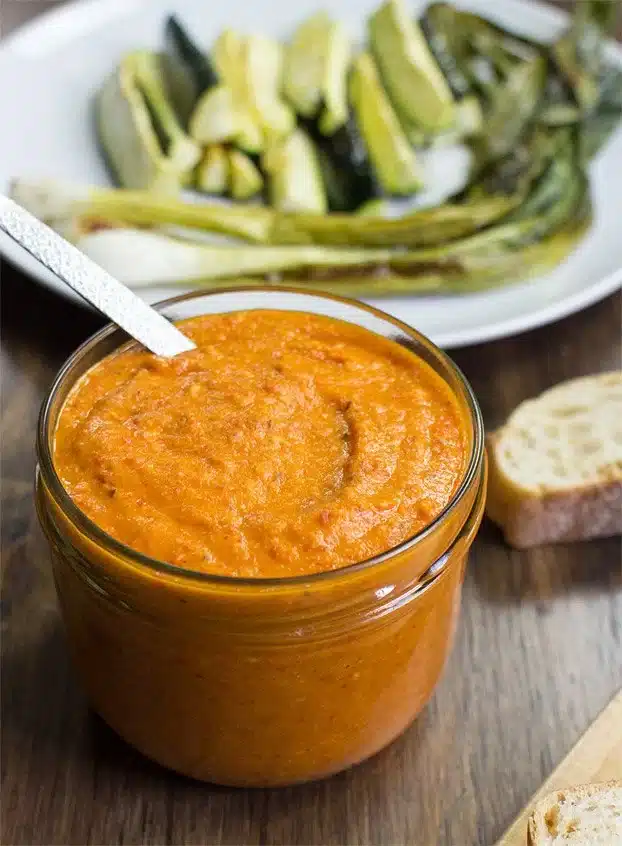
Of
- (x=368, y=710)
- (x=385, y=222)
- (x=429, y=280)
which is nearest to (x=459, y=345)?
(x=429, y=280)

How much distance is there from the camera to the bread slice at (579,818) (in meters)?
1.43

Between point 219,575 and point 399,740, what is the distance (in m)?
0.57

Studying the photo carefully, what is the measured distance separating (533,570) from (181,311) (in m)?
0.77

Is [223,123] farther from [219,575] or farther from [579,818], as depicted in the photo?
[579,818]

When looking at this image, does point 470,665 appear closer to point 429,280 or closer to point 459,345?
point 459,345

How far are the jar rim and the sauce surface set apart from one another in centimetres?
3

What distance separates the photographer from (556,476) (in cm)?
193

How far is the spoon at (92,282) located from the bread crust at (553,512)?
667mm

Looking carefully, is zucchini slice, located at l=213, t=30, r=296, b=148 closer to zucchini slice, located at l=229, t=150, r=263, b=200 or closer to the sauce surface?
zucchini slice, located at l=229, t=150, r=263, b=200

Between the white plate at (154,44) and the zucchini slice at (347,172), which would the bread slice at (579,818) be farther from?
the zucchini slice at (347,172)

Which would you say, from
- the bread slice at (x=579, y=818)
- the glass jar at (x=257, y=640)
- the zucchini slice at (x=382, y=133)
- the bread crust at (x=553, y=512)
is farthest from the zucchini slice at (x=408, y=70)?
the bread slice at (x=579, y=818)

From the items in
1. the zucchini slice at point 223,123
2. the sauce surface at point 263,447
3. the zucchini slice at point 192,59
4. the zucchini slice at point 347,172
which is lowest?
the zucchini slice at point 347,172

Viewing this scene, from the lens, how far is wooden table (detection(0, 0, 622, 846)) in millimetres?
1510

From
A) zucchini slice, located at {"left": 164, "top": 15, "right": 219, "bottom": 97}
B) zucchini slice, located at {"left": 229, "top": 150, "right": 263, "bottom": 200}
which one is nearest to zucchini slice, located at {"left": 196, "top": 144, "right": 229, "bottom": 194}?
zucchini slice, located at {"left": 229, "top": 150, "right": 263, "bottom": 200}
